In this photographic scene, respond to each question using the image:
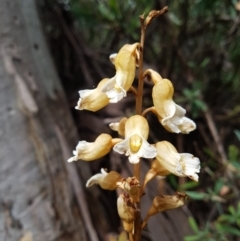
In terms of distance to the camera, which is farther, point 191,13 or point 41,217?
point 191,13

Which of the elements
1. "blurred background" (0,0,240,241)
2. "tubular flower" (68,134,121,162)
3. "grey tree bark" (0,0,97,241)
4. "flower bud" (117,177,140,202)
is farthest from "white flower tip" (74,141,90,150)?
"grey tree bark" (0,0,97,241)

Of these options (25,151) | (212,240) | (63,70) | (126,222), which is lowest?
(212,240)

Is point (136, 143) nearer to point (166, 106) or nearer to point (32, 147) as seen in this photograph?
point (166, 106)

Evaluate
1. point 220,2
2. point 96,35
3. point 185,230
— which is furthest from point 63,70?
point 185,230

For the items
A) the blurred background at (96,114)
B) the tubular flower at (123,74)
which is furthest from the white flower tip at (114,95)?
the blurred background at (96,114)

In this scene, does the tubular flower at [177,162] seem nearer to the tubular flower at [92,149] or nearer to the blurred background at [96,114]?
the tubular flower at [92,149]

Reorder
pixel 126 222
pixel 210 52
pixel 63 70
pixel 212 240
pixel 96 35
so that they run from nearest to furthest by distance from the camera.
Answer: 1. pixel 126 222
2. pixel 212 240
3. pixel 210 52
4. pixel 63 70
5. pixel 96 35

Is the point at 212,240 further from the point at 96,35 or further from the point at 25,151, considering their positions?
the point at 96,35

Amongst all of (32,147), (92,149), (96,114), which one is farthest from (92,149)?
(96,114)
